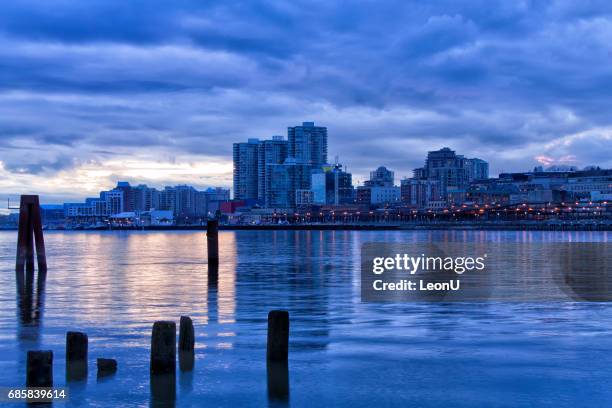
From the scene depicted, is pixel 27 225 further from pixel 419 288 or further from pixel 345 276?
pixel 419 288

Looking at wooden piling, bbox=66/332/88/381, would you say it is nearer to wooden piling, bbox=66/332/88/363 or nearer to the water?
wooden piling, bbox=66/332/88/363

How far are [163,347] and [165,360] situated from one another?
0.42 metres

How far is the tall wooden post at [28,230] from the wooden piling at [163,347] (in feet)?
102

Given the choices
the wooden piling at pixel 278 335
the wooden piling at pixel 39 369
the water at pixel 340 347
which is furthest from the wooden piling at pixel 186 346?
the wooden piling at pixel 39 369

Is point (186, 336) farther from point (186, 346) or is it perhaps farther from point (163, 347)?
point (163, 347)

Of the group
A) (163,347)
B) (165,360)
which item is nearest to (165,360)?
(165,360)

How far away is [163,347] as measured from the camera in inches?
724

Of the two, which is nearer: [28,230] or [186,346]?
[186,346]

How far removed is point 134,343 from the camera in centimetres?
2353

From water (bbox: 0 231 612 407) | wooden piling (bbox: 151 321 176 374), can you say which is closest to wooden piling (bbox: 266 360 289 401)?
water (bbox: 0 231 612 407)

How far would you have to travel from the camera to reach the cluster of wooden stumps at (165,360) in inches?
664

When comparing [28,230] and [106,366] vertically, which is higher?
[28,230]

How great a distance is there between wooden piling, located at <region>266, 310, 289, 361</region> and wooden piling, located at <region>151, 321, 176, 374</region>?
2.23 meters

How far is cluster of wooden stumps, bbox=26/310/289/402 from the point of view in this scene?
16.9m
